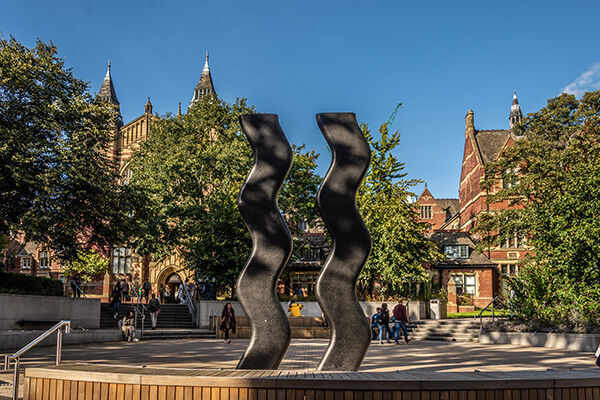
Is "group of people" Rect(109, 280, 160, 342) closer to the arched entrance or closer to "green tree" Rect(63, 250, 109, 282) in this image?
"green tree" Rect(63, 250, 109, 282)

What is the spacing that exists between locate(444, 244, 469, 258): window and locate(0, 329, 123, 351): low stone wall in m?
30.7

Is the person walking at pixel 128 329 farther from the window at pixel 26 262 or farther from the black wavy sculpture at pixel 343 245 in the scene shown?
the window at pixel 26 262

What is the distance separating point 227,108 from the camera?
3781 cm

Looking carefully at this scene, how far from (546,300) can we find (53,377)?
60.3 ft

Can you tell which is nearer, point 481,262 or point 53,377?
point 53,377

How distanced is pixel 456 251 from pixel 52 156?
34478 millimetres

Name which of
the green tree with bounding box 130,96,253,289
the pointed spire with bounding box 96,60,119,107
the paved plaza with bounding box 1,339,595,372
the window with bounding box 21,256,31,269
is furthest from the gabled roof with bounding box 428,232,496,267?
the pointed spire with bounding box 96,60,119,107

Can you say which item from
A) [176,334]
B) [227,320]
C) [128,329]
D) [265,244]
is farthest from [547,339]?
[128,329]

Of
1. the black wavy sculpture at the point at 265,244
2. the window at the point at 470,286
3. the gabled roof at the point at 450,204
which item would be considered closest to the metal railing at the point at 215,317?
the black wavy sculpture at the point at 265,244

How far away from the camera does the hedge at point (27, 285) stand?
70.1 ft

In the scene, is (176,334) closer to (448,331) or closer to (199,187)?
(199,187)

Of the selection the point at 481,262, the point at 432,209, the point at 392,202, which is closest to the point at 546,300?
the point at 392,202

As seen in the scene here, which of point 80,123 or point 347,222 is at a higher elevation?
point 80,123

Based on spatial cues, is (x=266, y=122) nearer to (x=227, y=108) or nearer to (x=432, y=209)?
(x=227, y=108)
